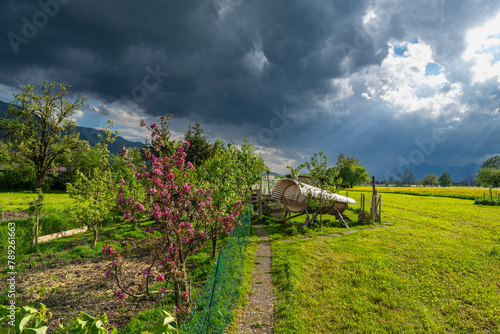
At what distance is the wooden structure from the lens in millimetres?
15419

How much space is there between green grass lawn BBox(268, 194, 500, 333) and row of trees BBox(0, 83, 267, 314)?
2.80 metres

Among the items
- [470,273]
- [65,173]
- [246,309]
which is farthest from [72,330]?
[65,173]

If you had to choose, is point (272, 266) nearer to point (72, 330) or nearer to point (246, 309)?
point (246, 309)

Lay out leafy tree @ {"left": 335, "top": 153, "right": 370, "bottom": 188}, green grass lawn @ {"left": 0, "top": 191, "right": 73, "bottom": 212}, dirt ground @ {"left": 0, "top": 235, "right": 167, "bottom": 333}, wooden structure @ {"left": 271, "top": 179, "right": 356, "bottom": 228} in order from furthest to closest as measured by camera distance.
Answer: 1. leafy tree @ {"left": 335, "top": 153, "right": 370, "bottom": 188}
2. green grass lawn @ {"left": 0, "top": 191, "right": 73, "bottom": 212}
3. wooden structure @ {"left": 271, "top": 179, "right": 356, "bottom": 228}
4. dirt ground @ {"left": 0, "top": 235, "right": 167, "bottom": 333}

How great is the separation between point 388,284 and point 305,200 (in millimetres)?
9462

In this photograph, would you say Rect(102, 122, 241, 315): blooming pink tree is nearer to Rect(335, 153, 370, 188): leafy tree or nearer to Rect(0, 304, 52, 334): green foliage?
Rect(0, 304, 52, 334): green foliage

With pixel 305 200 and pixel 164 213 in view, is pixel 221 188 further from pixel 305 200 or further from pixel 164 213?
pixel 305 200

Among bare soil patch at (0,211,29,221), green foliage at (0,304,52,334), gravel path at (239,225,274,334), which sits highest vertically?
green foliage at (0,304,52,334)

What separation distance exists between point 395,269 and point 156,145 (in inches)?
357

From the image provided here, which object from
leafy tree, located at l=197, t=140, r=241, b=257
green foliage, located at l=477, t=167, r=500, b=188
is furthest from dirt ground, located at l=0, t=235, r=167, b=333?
green foliage, located at l=477, t=167, r=500, b=188

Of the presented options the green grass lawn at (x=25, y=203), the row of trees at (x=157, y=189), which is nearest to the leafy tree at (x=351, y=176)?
the row of trees at (x=157, y=189)

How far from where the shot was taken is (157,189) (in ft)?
16.1

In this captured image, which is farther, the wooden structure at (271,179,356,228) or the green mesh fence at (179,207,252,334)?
the wooden structure at (271,179,356,228)

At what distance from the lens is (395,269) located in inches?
334
